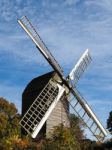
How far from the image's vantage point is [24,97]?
53250 millimetres

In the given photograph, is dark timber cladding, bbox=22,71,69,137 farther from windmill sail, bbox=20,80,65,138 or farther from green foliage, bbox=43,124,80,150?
green foliage, bbox=43,124,80,150

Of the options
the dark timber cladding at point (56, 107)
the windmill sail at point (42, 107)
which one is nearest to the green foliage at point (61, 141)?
the dark timber cladding at point (56, 107)

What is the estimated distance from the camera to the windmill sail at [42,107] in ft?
155

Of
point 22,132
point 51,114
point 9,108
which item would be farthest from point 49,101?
point 9,108

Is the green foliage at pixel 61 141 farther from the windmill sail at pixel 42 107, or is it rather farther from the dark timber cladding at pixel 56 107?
the windmill sail at pixel 42 107

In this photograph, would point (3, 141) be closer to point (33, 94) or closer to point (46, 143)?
point (46, 143)

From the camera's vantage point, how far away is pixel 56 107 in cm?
4962

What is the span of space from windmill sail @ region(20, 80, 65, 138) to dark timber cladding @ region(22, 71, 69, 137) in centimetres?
107

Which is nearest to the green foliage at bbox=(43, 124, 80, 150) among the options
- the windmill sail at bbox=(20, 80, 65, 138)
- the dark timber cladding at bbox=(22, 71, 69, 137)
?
the dark timber cladding at bbox=(22, 71, 69, 137)

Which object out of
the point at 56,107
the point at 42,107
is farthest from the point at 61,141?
the point at 56,107

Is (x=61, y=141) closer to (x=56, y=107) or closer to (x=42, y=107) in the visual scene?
(x=42, y=107)

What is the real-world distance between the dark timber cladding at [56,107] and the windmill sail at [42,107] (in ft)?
3.50

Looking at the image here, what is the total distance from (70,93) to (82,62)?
500cm

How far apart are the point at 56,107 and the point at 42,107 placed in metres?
1.93
